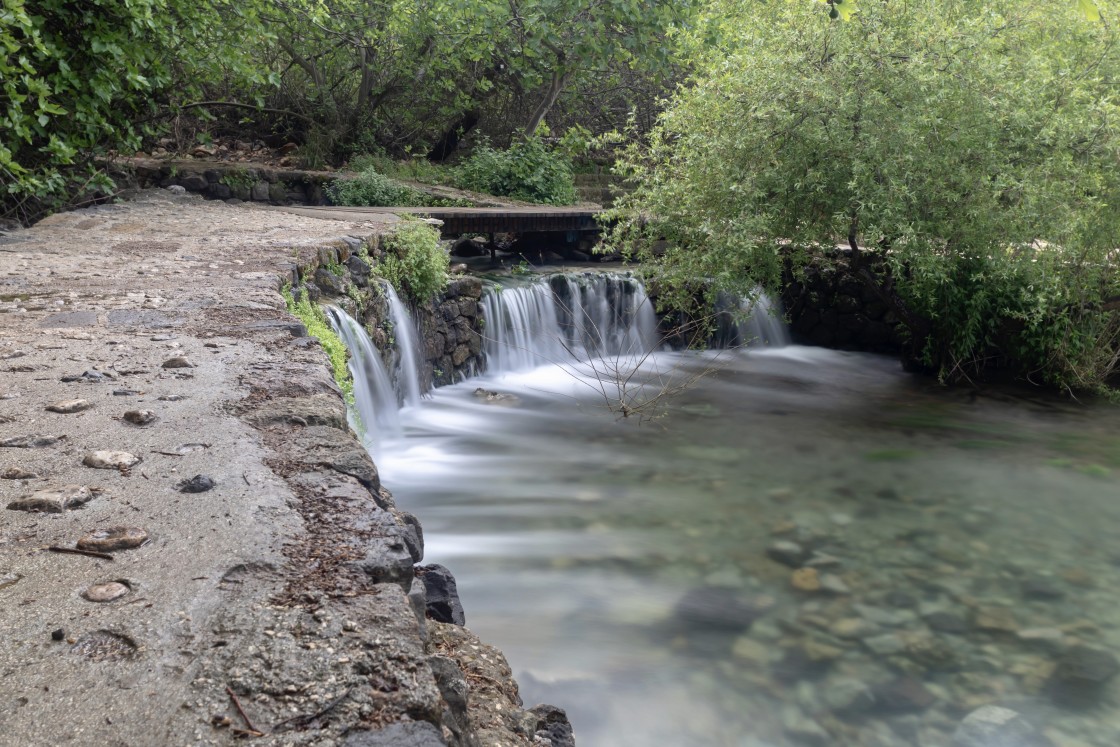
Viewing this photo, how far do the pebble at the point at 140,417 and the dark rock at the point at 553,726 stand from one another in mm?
1512

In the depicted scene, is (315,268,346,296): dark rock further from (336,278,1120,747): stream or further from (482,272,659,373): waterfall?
(482,272,659,373): waterfall

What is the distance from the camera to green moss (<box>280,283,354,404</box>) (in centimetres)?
503

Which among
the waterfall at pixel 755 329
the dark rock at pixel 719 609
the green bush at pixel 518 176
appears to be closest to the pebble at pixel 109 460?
the dark rock at pixel 719 609

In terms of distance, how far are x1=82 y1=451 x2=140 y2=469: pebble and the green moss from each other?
2.25m

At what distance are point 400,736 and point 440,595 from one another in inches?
63.1

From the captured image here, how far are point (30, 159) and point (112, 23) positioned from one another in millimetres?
1574

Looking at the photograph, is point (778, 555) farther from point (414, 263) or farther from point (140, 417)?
point (414, 263)

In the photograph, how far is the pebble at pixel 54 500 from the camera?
222cm

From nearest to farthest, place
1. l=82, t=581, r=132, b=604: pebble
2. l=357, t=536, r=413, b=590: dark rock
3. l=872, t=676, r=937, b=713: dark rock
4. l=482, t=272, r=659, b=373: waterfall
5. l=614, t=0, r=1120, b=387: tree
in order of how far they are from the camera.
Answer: l=82, t=581, r=132, b=604: pebble
l=357, t=536, r=413, b=590: dark rock
l=872, t=676, r=937, b=713: dark rock
l=614, t=0, r=1120, b=387: tree
l=482, t=272, r=659, b=373: waterfall

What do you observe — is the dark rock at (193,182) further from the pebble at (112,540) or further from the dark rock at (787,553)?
the pebble at (112,540)

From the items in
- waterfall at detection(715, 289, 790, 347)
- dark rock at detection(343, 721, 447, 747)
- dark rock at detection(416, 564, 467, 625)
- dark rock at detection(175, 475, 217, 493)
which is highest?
dark rock at detection(175, 475, 217, 493)

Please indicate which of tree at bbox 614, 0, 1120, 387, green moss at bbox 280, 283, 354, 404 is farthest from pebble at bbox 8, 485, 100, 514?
tree at bbox 614, 0, 1120, 387

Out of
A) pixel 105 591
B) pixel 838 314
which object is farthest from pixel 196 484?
pixel 838 314

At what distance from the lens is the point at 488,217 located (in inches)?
454
